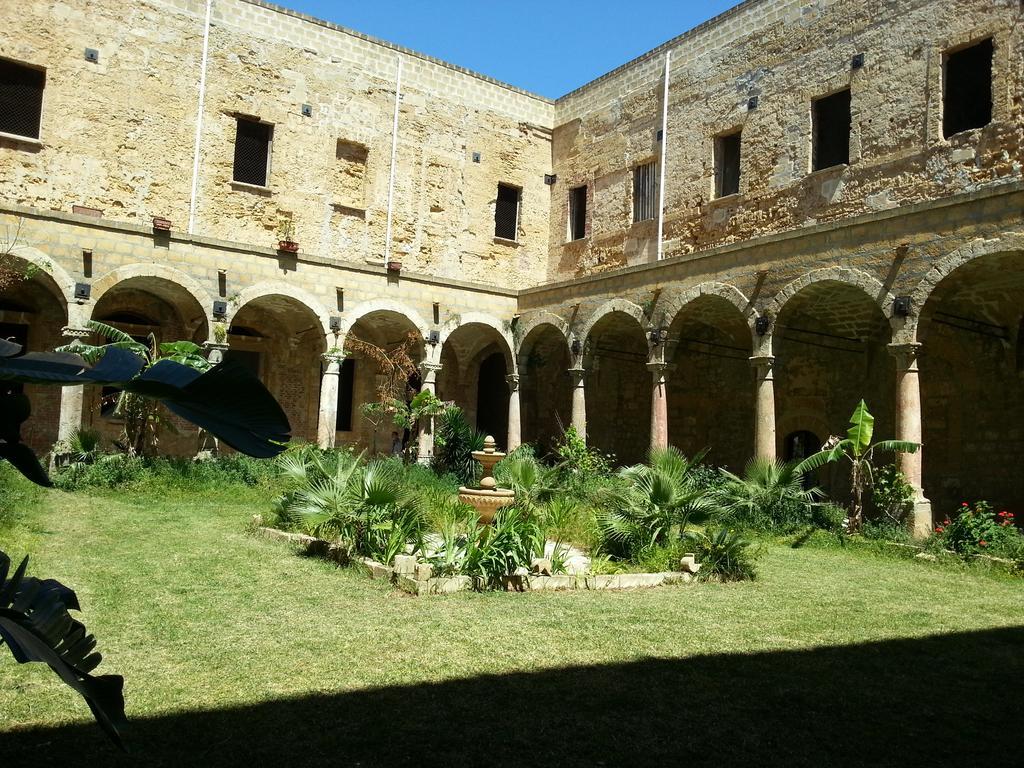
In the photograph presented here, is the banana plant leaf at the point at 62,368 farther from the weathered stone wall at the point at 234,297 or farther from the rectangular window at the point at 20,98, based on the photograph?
the rectangular window at the point at 20,98

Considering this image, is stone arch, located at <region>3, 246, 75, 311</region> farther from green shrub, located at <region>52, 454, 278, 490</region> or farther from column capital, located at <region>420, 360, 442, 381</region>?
column capital, located at <region>420, 360, 442, 381</region>

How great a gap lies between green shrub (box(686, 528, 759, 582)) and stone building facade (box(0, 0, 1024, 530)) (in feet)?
13.4

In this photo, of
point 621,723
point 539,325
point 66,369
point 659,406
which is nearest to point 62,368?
point 66,369

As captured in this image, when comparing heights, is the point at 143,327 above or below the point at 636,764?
above

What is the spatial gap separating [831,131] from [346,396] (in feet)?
42.8

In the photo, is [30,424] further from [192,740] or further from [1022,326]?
[1022,326]

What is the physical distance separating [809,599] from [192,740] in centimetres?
576

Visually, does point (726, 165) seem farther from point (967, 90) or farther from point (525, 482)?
point (525, 482)

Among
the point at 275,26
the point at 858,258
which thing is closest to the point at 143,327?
the point at 275,26

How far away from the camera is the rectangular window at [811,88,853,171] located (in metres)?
16.2

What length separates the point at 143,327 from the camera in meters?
18.1

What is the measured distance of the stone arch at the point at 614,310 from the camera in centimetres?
1612

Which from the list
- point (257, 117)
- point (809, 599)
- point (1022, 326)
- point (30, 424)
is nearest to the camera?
point (809, 599)

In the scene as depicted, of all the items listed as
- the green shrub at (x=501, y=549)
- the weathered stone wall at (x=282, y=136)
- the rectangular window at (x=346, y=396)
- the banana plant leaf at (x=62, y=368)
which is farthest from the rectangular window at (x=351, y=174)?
the banana plant leaf at (x=62, y=368)
